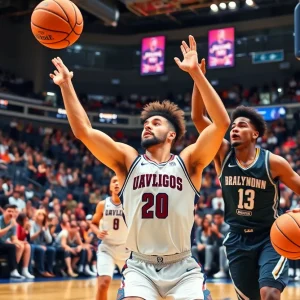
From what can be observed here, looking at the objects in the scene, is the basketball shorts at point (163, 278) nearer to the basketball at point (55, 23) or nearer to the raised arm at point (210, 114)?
the raised arm at point (210, 114)

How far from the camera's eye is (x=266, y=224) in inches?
164

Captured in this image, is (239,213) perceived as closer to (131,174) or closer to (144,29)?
(131,174)

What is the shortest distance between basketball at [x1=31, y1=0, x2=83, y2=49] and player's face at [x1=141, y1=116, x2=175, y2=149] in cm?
109

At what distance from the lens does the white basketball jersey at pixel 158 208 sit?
3.31 m

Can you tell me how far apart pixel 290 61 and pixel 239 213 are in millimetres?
20974

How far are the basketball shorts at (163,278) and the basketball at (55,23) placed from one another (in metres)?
1.86

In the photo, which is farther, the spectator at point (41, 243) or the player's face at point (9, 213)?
the spectator at point (41, 243)

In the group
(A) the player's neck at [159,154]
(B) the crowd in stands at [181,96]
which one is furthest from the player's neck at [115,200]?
(B) the crowd in stands at [181,96]

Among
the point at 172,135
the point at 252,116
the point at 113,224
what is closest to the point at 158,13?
the point at 113,224

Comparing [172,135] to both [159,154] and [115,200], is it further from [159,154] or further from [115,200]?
[115,200]

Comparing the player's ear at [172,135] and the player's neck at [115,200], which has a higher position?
the player's ear at [172,135]

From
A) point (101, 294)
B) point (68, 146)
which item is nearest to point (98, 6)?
point (68, 146)

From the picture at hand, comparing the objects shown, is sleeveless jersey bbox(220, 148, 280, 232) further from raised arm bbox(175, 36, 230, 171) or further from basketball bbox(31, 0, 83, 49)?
basketball bbox(31, 0, 83, 49)

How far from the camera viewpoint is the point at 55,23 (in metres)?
→ 4.10
